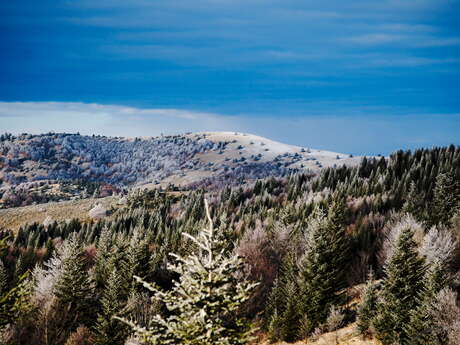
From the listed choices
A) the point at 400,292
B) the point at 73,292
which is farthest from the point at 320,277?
the point at 73,292

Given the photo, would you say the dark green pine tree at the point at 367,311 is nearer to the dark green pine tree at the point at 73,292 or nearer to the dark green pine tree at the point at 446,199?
the dark green pine tree at the point at 73,292

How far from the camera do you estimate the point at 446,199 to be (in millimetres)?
102062

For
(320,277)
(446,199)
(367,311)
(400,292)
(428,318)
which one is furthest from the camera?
(446,199)

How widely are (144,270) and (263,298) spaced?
67.3 ft

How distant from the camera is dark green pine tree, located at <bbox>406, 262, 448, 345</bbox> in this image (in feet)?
113

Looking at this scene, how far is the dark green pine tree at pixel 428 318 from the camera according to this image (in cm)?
3456

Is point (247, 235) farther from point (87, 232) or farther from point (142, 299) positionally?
point (87, 232)

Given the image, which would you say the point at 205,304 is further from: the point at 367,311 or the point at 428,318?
the point at 367,311

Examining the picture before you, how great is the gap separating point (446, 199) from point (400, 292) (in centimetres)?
7249

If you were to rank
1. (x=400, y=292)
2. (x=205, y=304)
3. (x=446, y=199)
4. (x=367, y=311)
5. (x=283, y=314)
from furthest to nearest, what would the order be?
(x=446, y=199), (x=283, y=314), (x=367, y=311), (x=400, y=292), (x=205, y=304)

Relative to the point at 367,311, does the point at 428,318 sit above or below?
above

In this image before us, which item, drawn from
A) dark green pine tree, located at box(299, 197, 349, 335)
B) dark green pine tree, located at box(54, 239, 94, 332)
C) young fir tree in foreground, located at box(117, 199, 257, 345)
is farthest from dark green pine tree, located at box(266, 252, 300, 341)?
young fir tree in foreground, located at box(117, 199, 257, 345)

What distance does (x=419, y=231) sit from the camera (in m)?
63.6

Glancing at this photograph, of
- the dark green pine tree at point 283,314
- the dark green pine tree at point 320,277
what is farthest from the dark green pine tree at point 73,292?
the dark green pine tree at point 320,277
